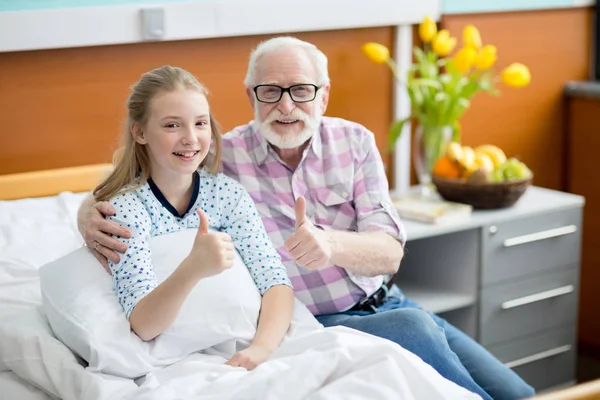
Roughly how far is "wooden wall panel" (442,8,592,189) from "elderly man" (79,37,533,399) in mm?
1148

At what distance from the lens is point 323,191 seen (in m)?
2.16

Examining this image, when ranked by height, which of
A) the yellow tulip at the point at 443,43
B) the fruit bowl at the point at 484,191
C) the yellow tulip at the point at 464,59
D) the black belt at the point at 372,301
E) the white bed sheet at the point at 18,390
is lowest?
the white bed sheet at the point at 18,390

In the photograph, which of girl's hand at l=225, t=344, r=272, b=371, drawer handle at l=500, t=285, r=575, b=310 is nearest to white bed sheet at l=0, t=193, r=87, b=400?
girl's hand at l=225, t=344, r=272, b=371

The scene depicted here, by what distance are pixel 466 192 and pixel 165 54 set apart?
3.18 ft

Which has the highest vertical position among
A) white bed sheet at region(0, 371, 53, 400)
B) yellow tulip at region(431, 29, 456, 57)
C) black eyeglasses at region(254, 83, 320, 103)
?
yellow tulip at region(431, 29, 456, 57)

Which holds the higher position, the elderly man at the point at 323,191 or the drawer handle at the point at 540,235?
the elderly man at the point at 323,191

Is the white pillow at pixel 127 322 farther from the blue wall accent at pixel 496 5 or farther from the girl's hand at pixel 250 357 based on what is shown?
the blue wall accent at pixel 496 5

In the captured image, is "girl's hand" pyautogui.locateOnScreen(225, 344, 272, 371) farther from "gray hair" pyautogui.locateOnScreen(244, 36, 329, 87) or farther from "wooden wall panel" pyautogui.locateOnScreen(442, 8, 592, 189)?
"wooden wall panel" pyautogui.locateOnScreen(442, 8, 592, 189)

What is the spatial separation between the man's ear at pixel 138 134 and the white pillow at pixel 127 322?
19cm

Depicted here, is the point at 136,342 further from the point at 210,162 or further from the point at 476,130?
the point at 476,130

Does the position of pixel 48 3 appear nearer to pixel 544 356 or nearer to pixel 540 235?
pixel 540 235

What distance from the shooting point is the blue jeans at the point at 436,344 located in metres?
1.88

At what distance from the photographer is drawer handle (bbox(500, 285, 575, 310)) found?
9.42 feet

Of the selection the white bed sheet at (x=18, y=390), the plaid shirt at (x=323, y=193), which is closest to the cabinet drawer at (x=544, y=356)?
the plaid shirt at (x=323, y=193)
